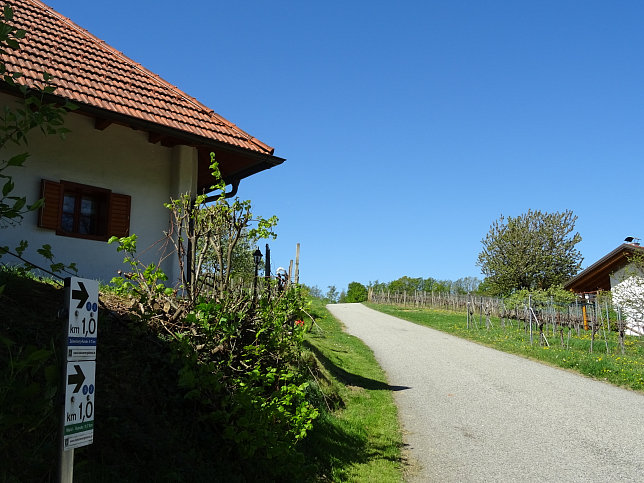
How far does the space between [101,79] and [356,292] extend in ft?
219

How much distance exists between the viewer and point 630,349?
18.7 metres

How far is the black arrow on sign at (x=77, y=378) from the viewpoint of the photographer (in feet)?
8.46

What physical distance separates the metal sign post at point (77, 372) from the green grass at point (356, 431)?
149 inches

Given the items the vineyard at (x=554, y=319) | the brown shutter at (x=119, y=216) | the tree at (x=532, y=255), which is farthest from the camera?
the tree at (x=532, y=255)

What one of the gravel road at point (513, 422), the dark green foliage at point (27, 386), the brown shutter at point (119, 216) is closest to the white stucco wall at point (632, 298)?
the gravel road at point (513, 422)

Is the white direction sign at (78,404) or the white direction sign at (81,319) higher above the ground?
the white direction sign at (81,319)

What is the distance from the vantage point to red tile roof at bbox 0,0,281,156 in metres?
8.80

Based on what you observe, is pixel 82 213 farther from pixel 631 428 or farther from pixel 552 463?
pixel 631 428

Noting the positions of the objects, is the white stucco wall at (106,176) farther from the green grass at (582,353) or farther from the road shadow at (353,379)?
the green grass at (582,353)

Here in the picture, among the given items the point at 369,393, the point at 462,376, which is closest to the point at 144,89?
the point at 369,393

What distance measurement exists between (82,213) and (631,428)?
10.2 metres

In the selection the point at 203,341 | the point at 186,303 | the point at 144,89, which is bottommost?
the point at 203,341

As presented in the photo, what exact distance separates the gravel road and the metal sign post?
481 cm

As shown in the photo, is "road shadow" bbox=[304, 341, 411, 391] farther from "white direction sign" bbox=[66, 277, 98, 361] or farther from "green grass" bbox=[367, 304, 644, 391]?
"white direction sign" bbox=[66, 277, 98, 361]
